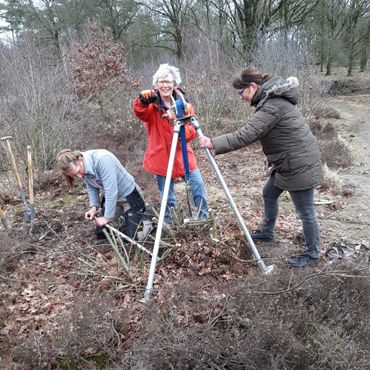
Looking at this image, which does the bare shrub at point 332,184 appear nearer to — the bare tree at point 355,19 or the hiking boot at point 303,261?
the hiking boot at point 303,261

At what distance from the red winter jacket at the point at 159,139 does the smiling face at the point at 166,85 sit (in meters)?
0.17

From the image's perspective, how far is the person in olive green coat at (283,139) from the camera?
9.95 ft

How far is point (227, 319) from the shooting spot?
108 inches

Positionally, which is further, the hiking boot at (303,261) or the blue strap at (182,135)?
the hiking boot at (303,261)

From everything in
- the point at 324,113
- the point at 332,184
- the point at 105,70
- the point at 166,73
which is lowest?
the point at 324,113

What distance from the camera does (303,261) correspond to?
356 cm

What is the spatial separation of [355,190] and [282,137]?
3.72 meters

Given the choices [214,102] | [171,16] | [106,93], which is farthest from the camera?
[171,16]

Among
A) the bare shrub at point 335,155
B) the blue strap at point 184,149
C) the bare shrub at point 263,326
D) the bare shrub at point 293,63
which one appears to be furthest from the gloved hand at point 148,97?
the bare shrub at point 293,63

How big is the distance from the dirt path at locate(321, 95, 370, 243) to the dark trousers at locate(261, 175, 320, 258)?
3.66 feet

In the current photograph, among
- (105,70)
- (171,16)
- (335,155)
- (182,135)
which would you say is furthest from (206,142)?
(171,16)

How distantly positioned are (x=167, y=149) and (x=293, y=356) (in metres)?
2.17

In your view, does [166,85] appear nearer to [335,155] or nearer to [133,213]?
[133,213]

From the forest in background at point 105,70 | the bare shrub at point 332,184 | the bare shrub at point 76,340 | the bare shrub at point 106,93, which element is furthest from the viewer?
the bare shrub at point 106,93
